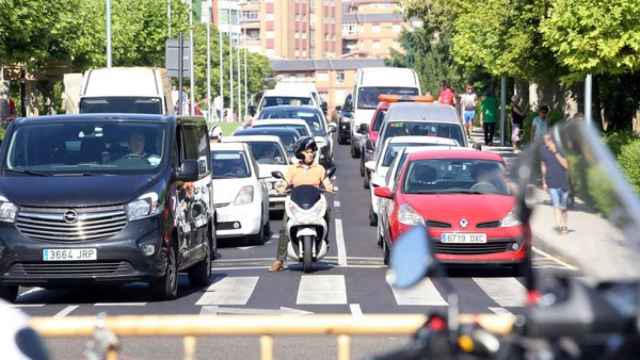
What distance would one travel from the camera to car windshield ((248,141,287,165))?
30.3 meters

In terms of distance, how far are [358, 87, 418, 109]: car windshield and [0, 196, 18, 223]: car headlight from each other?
3423cm

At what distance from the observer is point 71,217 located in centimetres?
1536

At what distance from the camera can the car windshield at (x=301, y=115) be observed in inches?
1784

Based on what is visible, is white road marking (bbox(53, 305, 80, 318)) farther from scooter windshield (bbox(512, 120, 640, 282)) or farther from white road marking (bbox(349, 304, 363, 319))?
scooter windshield (bbox(512, 120, 640, 282))

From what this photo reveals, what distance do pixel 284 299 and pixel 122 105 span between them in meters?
21.9

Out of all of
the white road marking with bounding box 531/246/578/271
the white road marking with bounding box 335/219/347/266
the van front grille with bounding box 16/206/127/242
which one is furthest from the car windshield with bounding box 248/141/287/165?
the white road marking with bounding box 531/246/578/271

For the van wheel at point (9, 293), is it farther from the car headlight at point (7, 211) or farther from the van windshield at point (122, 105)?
the van windshield at point (122, 105)

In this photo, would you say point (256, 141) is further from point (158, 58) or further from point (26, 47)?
point (158, 58)

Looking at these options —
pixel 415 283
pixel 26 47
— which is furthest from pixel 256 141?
pixel 415 283

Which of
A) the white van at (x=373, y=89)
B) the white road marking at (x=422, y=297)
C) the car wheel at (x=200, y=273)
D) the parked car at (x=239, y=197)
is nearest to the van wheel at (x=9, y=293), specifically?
the car wheel at (x=200, y=273)

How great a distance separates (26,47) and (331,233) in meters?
20.3

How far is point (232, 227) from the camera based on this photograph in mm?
23922

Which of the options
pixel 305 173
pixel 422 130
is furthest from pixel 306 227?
pixel 422 130

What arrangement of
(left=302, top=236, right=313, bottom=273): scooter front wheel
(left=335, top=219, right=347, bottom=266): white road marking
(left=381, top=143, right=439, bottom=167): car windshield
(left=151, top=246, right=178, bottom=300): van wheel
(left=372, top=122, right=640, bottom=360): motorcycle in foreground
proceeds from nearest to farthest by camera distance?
(left=372, top=122, right=640, bottom=360): motorcycle in foreground → (left=151, top=246, right=178, bottom=300): van wheel → (left=302, top=236, right=313, bottom=273): scooter front wheel → (left=335, top=219, right=347, bottom=266): white road marking → (left=381, top=143, right=439, bottom=167): car windshield
